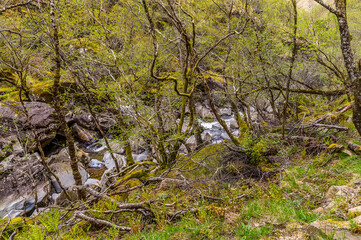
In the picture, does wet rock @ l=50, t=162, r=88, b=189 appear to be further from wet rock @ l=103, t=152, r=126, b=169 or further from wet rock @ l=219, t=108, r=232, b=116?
wet rock @ l=219, t=108, r=232, b=116

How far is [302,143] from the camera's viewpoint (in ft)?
19.0

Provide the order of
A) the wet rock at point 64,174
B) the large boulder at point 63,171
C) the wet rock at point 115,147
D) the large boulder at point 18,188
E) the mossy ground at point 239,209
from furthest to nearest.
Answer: the wet rock at point 64,174 → the large boulder at point 63,171 → the large boulder at point 18,188 → the wet rock at point 115,147 → the mossy ground at point 239,209

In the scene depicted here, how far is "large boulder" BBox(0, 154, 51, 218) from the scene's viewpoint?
26.2 ft

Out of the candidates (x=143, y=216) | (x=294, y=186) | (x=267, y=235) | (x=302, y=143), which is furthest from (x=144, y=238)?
(x=302, y=143)

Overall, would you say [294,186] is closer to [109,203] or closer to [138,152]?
[109,203]

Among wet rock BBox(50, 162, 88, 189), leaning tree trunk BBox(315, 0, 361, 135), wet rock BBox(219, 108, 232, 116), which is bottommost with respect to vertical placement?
wet rock BBox(219, 108, 232, 116)

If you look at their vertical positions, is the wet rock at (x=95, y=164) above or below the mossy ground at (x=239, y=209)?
below

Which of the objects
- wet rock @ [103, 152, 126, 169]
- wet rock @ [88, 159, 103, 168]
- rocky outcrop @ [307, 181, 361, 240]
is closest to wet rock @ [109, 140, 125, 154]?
wet rock @ [103, 152, 126, 169]

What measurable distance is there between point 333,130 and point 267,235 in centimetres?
469

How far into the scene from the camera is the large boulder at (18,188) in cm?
798

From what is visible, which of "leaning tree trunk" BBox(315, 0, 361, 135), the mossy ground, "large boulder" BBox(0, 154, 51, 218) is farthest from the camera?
"large boulder" BBox(0, 154, 51, 218)

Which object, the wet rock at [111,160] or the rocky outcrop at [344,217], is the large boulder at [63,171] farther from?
the rocky outcrop at [344,217]

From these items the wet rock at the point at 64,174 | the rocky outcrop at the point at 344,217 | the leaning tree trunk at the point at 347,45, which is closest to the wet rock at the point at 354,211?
the rocky outcrop at the point at 344,217

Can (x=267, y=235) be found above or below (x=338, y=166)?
above
